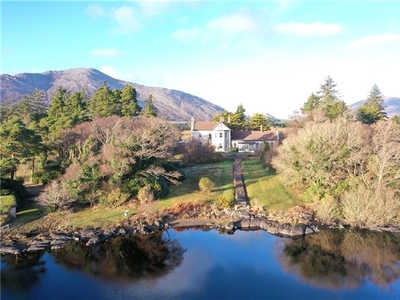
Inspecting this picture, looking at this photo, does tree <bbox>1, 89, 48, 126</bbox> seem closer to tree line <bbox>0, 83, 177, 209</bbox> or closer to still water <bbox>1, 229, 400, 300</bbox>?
tree line <bbox>0, 83, 177, 209</bbox>

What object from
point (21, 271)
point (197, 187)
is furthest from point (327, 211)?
point (21, 271)

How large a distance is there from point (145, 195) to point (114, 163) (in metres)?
3.99

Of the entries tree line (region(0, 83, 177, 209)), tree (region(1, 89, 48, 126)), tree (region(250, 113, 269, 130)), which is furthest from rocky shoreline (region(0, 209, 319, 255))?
tree (region(250, 113, 269, 130))

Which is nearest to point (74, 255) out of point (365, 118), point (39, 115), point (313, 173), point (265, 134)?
point (313, 173)

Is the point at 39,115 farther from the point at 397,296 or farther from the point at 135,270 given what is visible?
the point at 397,296

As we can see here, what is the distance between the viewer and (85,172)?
27.7m

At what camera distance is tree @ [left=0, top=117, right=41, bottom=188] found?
2650 centimetres

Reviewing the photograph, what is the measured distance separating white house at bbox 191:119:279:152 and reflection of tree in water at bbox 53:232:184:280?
3505cm

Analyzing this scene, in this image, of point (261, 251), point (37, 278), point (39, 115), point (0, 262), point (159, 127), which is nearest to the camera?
point (37, 278)

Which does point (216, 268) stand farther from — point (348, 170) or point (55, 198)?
point (348, 170)

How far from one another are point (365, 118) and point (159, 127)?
36630mm

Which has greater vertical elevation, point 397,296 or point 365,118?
point 365,118

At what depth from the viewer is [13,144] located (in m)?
27.7

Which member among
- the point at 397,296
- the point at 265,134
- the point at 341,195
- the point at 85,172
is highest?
the point at 265,134
